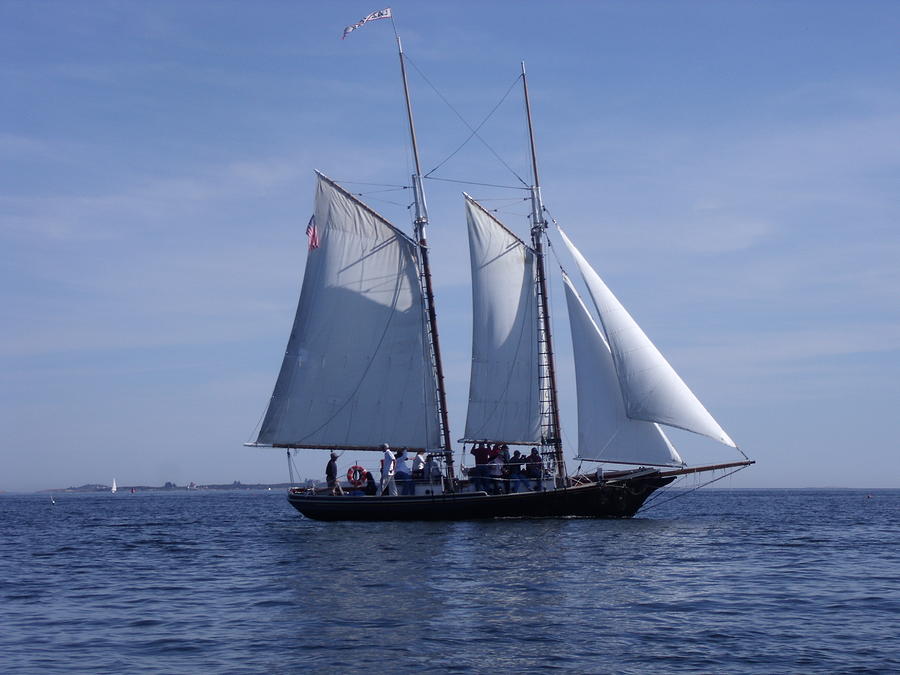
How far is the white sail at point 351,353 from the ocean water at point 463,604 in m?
9.86

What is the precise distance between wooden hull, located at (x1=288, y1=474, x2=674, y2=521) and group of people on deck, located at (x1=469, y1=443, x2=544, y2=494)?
932 millimetres

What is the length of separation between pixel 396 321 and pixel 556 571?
87.2 feet

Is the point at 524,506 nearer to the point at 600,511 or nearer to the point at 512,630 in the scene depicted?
the point at 600,511

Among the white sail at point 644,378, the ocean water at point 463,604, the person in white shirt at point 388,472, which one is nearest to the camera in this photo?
the ocean water at point 463,604

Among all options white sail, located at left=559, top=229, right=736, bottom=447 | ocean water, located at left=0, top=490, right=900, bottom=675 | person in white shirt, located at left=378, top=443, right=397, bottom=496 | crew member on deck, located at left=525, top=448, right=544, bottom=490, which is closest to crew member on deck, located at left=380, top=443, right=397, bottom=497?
person in white shirt, located at left=378, top=443, right=397, bottom=496

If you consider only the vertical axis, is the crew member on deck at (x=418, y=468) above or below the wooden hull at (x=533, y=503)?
above

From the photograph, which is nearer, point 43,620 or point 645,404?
point 43,620

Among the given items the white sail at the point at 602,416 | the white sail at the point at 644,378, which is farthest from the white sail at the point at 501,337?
the white sail at the point at 644,378

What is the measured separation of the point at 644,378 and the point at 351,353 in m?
16.4

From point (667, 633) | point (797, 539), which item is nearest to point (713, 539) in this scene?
point (797, 539)

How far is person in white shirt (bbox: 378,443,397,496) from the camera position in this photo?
56.8 meters

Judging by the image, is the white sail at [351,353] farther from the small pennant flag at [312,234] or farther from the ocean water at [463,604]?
the ocean water at [463,604]

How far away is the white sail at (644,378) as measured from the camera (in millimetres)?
50344

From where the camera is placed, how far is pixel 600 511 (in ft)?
181
